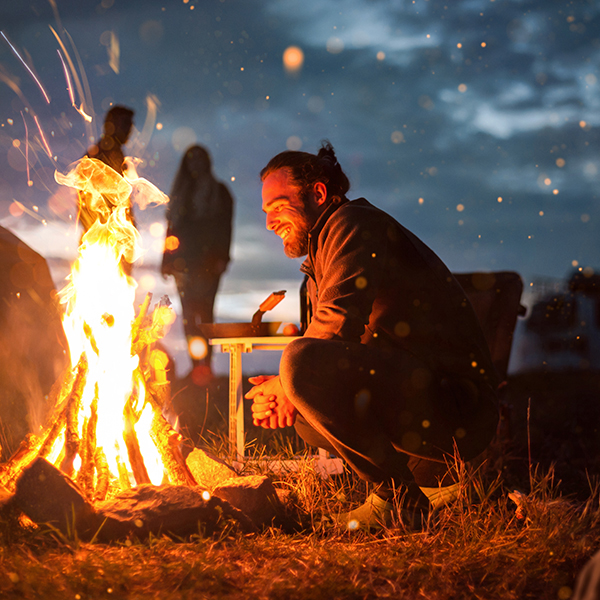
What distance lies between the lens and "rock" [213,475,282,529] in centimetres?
220

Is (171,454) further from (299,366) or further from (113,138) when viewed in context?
(113,138)

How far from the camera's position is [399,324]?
2186mm

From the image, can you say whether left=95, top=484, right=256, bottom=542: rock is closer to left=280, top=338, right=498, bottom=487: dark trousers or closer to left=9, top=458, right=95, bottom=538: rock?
left=9, top=458, right=95, bottom=538: rock

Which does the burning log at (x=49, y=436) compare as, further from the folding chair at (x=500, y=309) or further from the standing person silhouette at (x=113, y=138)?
the folding chair at (x=500, y=309)

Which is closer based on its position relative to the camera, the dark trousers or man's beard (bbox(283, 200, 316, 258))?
the dark trousers

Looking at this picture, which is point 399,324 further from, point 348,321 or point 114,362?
point 114,362

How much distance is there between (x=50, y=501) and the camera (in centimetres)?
193

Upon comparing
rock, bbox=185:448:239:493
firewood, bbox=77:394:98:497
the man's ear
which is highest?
the man's ear

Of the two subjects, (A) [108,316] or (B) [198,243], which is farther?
(B) [198,243]

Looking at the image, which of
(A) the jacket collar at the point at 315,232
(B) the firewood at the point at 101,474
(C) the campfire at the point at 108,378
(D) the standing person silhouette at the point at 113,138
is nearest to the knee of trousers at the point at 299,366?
(A) the jacket collar at the point at 315,232

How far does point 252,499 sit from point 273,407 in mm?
426

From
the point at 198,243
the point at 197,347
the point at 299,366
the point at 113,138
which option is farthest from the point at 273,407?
the point at 198,243

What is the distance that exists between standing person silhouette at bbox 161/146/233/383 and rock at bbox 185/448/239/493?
13.3 feet

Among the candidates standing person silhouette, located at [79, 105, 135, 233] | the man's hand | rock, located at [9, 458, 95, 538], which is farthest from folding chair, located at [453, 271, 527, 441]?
standing person silhouette, located at [79, 105, 135, 233]
